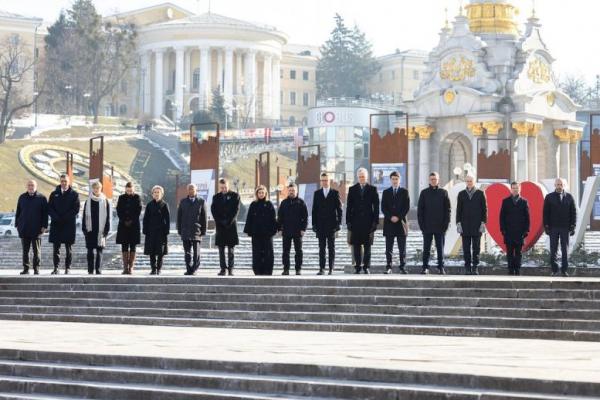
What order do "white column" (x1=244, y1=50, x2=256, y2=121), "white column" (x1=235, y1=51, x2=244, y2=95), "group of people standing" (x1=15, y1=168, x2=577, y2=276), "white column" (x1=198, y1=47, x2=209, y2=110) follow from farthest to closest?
"white column" (x1=235, y1=51, x2=244, y2=95) → "white column" (x1=244, y1=50, x2=256, y2=121) → "white column" (x1=198, y1=47, x2=209, y2=110) → "group of people standing" (x1=15, y1=168, x2=577, y2=276)

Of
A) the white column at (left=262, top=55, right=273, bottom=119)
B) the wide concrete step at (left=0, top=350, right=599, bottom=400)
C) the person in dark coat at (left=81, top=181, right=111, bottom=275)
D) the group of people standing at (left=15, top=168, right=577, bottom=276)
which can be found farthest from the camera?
the white column at (left=262, top=55, right=273, bottom=119)

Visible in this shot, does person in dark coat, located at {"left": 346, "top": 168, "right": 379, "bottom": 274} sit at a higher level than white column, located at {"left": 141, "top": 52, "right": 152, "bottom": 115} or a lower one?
lower

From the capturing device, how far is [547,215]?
72.6ft

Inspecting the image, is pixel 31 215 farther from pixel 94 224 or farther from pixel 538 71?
pixel 538 71

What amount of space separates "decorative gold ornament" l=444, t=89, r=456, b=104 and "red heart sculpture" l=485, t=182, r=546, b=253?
21.1 metres

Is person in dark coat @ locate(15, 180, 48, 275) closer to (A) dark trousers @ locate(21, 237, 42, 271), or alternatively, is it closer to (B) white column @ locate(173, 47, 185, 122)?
(A) dark trousers @ locate(21, 237, 42, 271)

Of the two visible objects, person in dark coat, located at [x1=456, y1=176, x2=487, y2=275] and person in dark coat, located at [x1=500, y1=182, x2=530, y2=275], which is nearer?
person in dark coat, located at [x1=500, y1=182, x2=530, y2=275]

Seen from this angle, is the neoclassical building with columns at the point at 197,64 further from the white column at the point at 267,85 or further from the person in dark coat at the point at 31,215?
the person in dark coat at the point at 31,215

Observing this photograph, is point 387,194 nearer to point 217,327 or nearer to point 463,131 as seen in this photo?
point 217,327

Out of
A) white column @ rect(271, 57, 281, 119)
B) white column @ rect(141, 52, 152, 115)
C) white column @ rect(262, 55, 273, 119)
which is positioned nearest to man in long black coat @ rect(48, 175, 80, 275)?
white column @ rect(141, 52, 152, 115)

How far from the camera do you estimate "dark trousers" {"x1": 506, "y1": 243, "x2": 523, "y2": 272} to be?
22297mm

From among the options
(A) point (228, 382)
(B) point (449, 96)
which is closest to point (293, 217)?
(A) point (228, 382)

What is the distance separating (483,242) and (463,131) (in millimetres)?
20998

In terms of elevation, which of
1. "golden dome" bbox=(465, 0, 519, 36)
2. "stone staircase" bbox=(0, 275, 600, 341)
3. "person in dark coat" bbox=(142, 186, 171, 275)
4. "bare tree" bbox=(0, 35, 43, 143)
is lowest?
"stone staircase" bbox=(0, 275, 600, 341)
